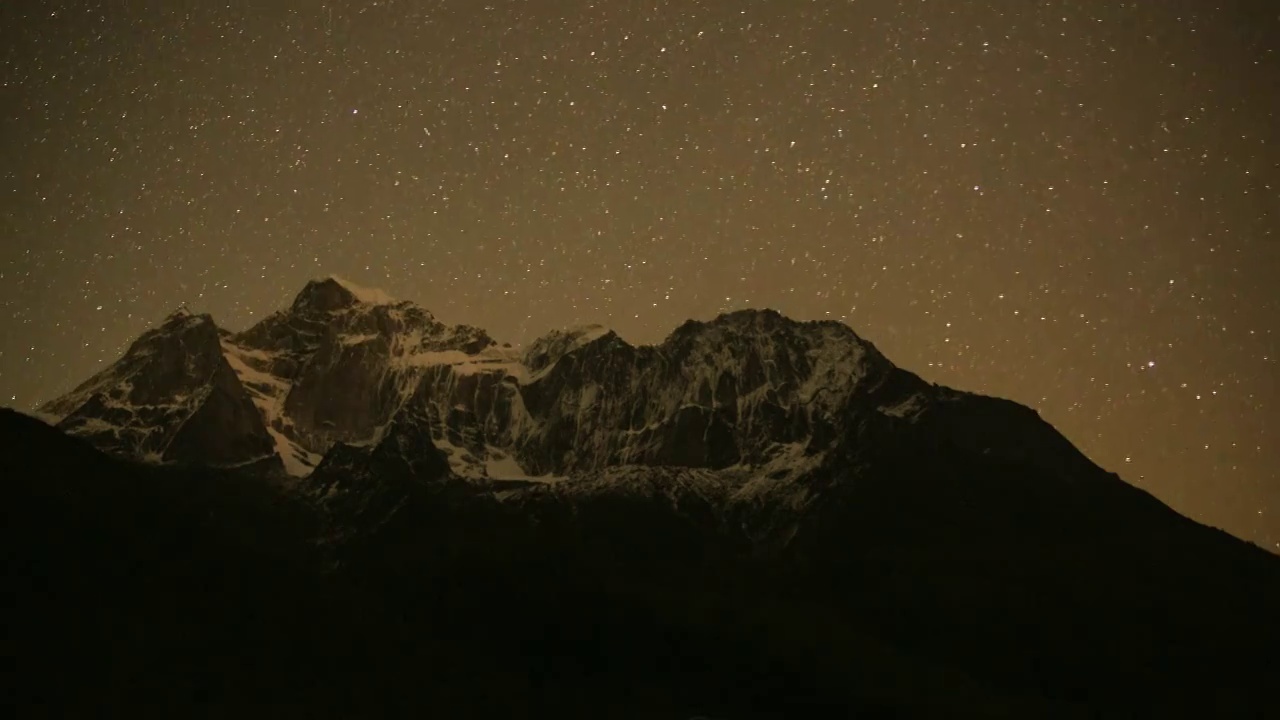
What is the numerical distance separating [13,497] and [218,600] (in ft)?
98.5

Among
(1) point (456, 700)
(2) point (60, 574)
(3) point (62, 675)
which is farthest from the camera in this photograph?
(1) point (456, 700)

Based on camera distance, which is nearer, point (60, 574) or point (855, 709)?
point (60, 574)

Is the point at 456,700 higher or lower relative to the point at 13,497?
lower

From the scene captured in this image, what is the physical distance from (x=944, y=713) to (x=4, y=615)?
117m

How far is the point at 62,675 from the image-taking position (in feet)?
507

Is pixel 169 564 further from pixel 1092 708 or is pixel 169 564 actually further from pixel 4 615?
pixel 1092 708

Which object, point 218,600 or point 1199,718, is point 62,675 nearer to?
point 218,600

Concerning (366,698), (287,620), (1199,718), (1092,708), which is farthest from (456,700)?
(1199,718)

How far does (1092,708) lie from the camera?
642ft

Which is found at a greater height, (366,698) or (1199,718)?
(1199,718)

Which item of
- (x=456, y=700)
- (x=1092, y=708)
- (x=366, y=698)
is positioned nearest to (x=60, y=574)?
(x=366, y=698)

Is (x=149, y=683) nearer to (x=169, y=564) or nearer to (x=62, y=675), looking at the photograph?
(x=62, y=675)

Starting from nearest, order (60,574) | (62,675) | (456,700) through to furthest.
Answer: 1. (62,675)
2. (60,574)
3. (456,700)

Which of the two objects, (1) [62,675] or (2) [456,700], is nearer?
(1) [62,675]
